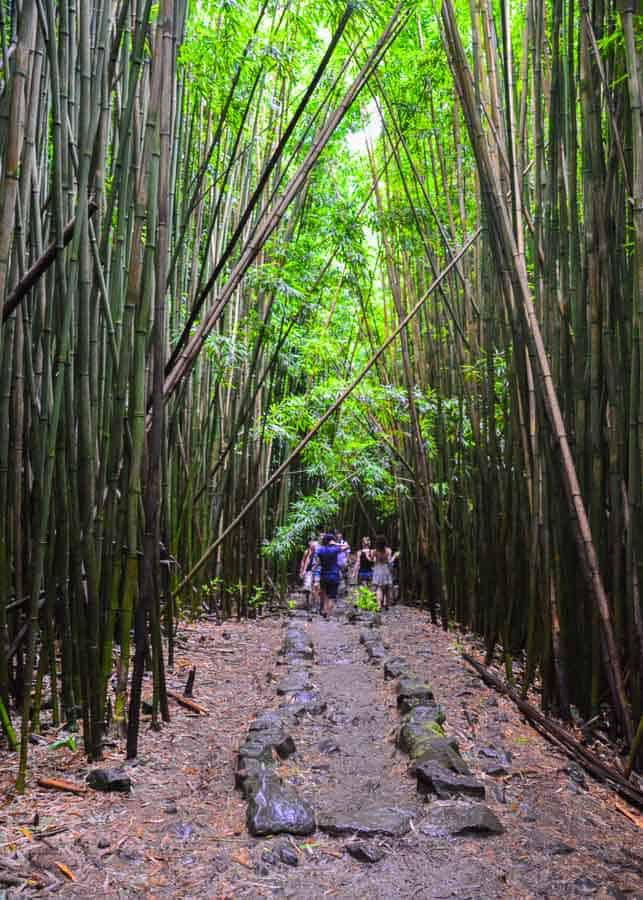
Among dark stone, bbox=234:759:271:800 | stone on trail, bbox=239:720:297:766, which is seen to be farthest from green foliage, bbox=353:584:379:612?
dark stone, bbox=234:759:271:800

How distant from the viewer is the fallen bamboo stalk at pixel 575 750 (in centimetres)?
197

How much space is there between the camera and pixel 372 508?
13203 millimetres

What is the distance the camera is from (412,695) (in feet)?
9.39

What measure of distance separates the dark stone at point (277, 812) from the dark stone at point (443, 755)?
15.1 inches

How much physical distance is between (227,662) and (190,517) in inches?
39.2

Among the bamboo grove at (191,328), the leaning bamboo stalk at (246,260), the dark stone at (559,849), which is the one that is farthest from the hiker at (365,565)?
the dark stone at (559,849)

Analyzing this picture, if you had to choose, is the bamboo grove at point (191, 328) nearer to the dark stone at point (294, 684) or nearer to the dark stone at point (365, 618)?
the dark stone at point (294, 684)

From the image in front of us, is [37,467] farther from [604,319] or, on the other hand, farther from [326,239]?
[326,239]

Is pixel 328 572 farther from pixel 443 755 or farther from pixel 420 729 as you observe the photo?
pixel 443 755

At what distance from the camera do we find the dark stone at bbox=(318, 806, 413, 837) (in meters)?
1.72

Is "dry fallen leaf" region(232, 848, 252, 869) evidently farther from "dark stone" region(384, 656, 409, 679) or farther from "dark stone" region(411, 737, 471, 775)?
"dark stone" region(384, 656, 409, 679)

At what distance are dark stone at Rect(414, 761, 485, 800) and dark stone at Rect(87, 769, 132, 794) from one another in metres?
0.74

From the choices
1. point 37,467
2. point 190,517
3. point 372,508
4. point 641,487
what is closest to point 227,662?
point 190,517

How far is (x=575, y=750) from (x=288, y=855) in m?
1.05
